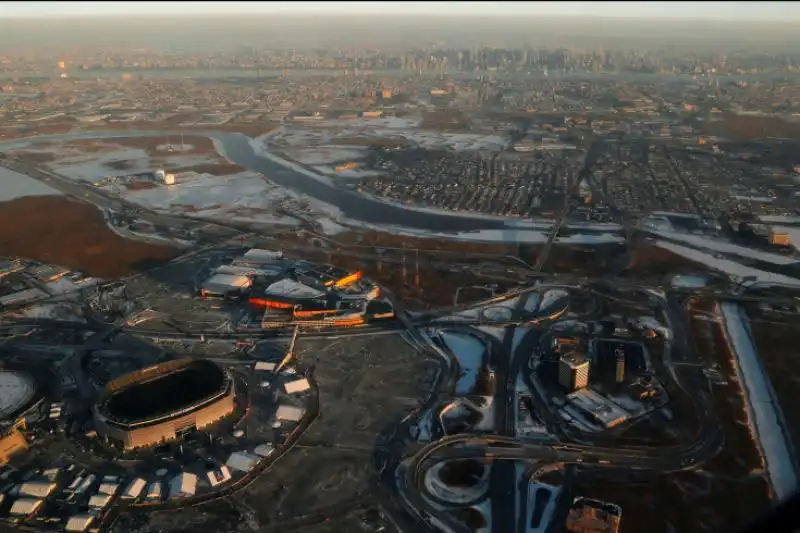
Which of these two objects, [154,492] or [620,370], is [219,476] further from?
[620,370]

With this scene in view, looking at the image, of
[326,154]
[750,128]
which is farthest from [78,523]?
[750,128]

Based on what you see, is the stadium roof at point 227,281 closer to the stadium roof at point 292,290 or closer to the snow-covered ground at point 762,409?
the stadium roof at point 292,290

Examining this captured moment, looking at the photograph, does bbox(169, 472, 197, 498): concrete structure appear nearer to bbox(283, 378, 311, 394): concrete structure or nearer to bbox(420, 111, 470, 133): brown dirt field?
bbox(283, 378, 311, 394): concrete structure

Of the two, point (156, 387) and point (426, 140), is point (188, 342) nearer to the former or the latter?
point (156, 387)

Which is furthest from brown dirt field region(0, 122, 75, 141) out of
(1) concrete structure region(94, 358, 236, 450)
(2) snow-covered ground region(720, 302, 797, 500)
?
(2) snow-covered ground region(720, 302, 797, 500)

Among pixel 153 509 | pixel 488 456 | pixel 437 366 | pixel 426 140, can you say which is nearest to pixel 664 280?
pixel 437 366

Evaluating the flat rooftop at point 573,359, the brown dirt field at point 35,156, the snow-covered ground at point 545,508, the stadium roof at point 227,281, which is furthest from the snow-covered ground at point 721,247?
the brown dirt field at point 35,156
